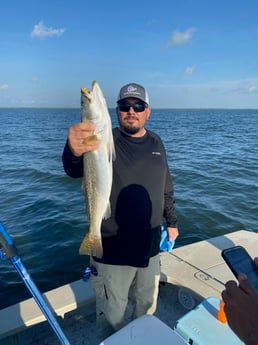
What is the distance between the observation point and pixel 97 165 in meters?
2.49

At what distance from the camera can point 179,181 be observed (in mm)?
13109

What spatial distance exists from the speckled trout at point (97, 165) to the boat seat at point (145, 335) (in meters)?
0.69

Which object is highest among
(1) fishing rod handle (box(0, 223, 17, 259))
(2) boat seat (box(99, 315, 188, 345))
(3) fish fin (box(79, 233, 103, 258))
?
(1) fishing rod handle (box(0, 223, 17, 259))

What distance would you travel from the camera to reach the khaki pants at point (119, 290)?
3.13 meters

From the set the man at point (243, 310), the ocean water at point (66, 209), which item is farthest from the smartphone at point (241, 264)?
the ocean water at point (66, 209)

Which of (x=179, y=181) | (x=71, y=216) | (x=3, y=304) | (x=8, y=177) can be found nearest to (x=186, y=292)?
(x=3, y=304)

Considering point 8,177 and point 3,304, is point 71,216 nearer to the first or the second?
point 3,304

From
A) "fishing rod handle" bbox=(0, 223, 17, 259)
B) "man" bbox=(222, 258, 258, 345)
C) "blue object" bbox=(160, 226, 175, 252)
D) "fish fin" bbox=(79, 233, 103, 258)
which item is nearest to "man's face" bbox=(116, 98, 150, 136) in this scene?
"fish fin" bbox=(79, 233, 103, 258)

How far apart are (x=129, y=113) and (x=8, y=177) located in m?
12.2

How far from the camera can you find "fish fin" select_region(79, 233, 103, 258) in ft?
9.11

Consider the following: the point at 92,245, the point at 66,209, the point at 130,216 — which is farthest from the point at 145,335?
the point at 66,209

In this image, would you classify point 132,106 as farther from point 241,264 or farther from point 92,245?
point 241,264

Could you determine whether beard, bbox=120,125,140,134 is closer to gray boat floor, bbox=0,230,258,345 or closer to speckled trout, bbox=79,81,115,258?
speckled trout, bbox=79,81,115,258

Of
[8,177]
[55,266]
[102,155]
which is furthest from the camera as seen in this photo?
[8,177]
